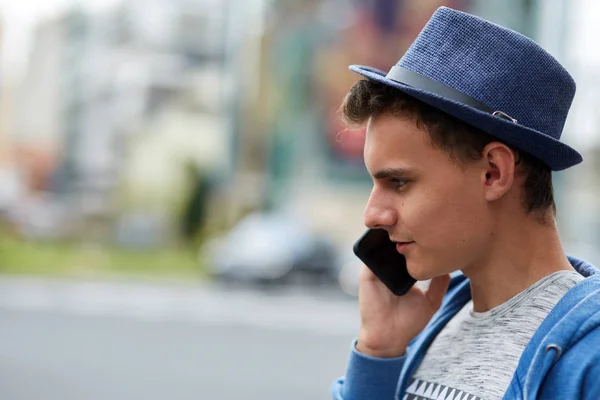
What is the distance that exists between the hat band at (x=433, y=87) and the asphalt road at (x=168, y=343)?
6459 millimetres

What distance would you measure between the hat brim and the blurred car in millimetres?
15574

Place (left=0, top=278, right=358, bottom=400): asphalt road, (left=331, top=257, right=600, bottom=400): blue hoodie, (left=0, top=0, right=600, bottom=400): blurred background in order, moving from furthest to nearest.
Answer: (left=0, top=0, right=600, bottom=400): blurred background
(left=0, top=278, right=358, bottom=400): asphalt road
(left=331, top=257, right=600, bottom=400): blue hoodie

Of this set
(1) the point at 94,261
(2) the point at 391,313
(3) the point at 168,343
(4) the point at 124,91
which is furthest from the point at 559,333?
(4) the point at 124,91

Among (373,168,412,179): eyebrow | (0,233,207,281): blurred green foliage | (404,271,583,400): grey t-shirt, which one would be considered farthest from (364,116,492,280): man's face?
(0,233,207,281): blurred green foliage

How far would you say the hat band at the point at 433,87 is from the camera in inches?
53.0

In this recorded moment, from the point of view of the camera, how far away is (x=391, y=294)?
5.36ft

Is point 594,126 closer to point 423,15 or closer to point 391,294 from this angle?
point 423,15

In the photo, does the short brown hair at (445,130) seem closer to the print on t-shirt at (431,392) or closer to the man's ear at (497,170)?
the man's ear at (497,170)

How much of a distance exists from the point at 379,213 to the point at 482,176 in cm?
16

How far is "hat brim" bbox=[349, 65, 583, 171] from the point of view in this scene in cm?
132

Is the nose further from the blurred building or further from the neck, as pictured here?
the blurred building

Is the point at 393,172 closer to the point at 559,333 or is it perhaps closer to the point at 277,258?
the point at 559,333

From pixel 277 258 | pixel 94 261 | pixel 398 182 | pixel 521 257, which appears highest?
pixel 398 182

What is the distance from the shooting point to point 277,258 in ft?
55.8
